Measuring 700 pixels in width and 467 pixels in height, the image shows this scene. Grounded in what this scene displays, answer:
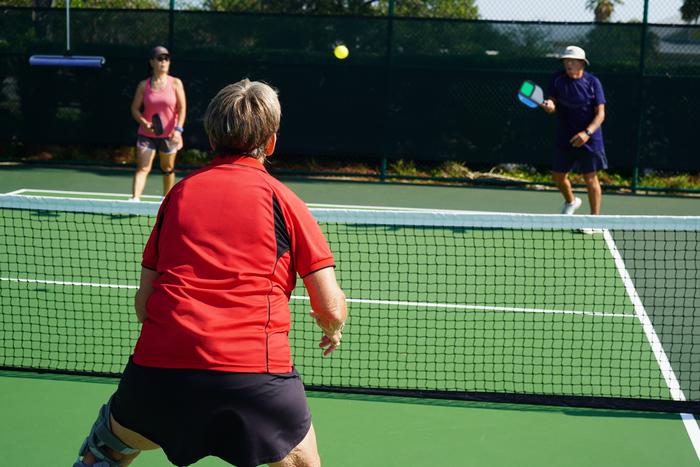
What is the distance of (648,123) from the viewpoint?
492 inches

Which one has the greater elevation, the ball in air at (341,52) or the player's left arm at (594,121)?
the ball in air at (341,52)

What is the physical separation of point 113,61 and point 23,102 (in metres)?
1.43

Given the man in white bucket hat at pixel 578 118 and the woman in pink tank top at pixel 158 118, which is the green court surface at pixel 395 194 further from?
the woman in pink tank top at pixel 158 118

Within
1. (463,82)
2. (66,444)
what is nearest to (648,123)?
(463,82)

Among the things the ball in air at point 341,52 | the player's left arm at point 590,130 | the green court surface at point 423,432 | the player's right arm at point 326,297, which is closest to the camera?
the player's right arm at point 326,297

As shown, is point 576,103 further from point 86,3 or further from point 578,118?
point 86,3

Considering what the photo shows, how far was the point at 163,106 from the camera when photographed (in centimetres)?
954

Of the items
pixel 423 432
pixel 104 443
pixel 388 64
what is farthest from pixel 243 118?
pixel 388 64

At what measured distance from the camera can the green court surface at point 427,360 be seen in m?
4.38

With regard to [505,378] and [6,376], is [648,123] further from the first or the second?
[6,376]

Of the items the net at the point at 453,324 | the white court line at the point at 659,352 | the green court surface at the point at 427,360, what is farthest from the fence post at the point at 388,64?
the white court line at the point at 659,352

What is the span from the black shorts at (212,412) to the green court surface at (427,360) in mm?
1484

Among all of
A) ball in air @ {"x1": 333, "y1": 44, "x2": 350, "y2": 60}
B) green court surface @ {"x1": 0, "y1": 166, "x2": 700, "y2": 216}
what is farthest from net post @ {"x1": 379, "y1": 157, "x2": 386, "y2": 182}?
ball in air @ {"x1": 333, "y1": 44, "x2": 350, "y2": 60}

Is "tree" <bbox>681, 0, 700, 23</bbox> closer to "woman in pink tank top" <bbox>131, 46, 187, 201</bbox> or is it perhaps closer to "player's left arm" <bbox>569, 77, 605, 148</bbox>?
"player's left arm" <bbox>569, 77, 605, 148</bbox>
